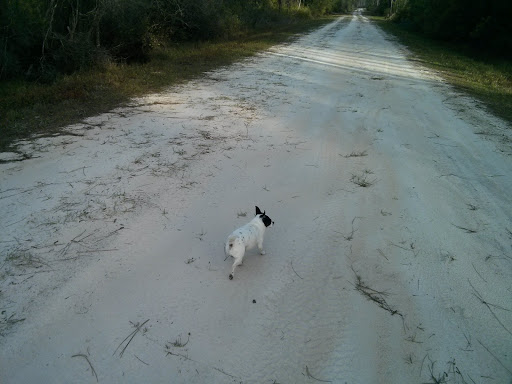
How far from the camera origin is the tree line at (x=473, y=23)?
15969 millimetres

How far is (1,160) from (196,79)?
6.05 meters

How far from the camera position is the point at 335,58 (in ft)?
47.7

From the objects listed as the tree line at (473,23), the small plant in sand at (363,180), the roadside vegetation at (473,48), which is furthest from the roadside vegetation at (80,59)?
the tree line at (473,23)

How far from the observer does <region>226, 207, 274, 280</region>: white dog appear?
320cm

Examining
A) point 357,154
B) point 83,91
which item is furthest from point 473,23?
point 83,91

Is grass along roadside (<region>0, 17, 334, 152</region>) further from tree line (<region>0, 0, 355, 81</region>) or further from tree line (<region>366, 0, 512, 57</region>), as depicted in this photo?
tree line (<region>366, 0, 512, 57</region>)

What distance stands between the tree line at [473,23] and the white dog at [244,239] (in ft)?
57.7

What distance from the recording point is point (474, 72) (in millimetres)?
12836

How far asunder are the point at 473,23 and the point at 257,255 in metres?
20.6

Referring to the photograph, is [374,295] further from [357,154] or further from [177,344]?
[357,154]

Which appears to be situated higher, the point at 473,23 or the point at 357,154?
the point at 473,23

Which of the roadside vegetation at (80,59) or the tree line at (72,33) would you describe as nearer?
the roadside vegetation at (80,59)

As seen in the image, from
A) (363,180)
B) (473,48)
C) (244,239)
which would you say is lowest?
(363,180)

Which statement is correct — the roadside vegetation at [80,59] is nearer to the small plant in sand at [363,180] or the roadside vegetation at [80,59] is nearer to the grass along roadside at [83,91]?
the grass along roadside at [83,91]
